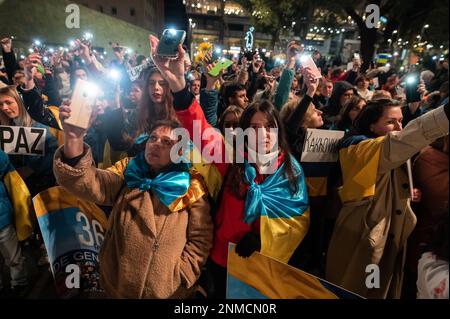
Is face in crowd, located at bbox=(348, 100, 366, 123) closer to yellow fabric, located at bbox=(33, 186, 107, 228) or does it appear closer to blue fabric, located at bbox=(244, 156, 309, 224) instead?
blue fabric, located at bbox=(244, 156, 309, 224)

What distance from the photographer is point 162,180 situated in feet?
5.44

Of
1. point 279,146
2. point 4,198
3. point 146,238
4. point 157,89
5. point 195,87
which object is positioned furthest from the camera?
point 195,87

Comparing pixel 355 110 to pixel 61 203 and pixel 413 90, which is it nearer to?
pixel 413 90

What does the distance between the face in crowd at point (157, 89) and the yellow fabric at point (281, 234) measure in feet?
4.63

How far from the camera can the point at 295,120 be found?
2.50 m

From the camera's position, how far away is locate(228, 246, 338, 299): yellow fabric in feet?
4.54

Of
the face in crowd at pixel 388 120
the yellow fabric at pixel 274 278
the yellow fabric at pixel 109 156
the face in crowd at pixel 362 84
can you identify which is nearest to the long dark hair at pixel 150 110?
the yellow fabric at pixel 109 156

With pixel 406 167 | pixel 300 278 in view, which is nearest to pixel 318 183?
pixel 406 167

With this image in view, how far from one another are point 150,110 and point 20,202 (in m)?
1.31

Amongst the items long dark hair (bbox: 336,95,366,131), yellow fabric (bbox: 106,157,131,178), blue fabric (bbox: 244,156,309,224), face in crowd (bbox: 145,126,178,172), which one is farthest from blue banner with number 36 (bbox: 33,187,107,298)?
long dark hair (bbox: 336,95,366,131)

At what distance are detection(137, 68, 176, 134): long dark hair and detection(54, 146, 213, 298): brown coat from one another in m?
0.82

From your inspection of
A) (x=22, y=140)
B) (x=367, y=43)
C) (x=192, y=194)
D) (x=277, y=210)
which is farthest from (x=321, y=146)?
(x=367, y=43)

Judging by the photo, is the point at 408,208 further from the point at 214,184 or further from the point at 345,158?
the point at 214,184

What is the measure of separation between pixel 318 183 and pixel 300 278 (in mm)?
1157
